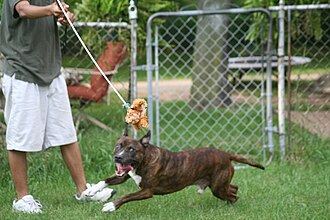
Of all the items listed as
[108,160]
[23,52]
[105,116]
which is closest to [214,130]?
[105,116]

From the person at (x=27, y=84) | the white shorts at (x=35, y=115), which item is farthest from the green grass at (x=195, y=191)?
the white shorts at (x=35, y=115)

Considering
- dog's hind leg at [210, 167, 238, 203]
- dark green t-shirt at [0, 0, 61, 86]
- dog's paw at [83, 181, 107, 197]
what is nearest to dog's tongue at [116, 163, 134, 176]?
dog's paw at [83, 181, 107, 197]

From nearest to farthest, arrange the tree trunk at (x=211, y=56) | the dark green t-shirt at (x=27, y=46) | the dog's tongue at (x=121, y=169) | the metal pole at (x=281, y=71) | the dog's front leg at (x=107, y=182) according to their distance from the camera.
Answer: the dog's tongue at (x=121, y=169), the dog's front leg at (x=107, y=182), the dark green t-shirt at (x=27, y=46), the metal pole at (x=281, y=71), the tree trunk at (x=211, y=56)

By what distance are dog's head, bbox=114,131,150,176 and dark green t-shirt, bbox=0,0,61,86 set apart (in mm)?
766

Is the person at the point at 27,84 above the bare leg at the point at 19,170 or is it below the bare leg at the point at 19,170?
above

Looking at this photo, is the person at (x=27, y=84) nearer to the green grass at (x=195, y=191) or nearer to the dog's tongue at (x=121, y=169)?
the green grass at (x=195, y=191)

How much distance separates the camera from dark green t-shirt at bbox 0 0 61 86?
4.98 meters

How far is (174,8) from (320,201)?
5.77 m

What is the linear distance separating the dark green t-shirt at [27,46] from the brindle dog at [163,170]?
770 mm

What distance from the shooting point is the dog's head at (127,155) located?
4.60 metres

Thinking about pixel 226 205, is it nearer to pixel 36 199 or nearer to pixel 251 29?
pixel 36 199

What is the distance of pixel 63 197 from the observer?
5516mm

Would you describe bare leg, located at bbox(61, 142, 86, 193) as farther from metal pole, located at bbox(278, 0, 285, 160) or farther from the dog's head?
metal pole, located at bbox(278, 0, 285, 160)

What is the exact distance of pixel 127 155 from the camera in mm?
4621
